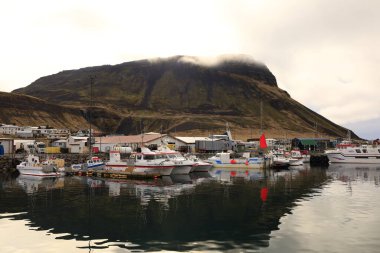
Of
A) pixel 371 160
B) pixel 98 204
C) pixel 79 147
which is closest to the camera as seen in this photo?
pixel 98 204

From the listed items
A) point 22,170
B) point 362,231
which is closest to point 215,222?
point 362,231

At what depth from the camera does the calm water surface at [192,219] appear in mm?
22125

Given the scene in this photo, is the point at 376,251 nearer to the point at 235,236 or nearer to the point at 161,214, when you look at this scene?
the point at 235,236

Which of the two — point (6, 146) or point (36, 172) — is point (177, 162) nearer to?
point (36, 172)

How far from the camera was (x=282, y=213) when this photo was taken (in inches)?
1228

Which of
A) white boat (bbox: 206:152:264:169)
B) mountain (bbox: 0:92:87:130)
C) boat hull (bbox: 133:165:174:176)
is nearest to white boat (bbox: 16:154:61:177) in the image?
boat hull (bbox: 133:165:174:176)

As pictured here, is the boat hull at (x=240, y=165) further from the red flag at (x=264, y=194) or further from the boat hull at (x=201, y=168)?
the red flag at (x=264, y=194)

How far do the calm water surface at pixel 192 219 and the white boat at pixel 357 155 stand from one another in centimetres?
5254

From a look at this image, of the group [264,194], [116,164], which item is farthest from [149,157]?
[264,194]

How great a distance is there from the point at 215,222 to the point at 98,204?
14.0m

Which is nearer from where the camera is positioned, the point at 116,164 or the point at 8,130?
the point at 116,164

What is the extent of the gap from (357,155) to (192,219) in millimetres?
80745

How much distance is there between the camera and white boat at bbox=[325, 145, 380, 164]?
3723 inches

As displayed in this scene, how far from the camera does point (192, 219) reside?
28.8 metres
